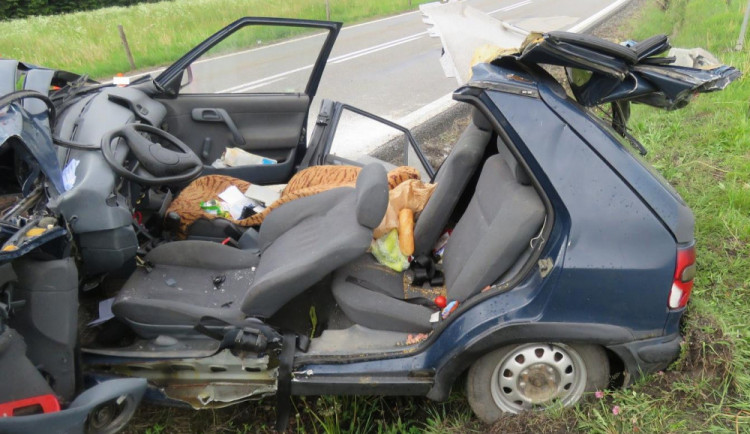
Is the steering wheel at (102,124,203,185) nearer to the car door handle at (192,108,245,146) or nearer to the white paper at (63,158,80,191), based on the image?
the white paper at (63,158,80,191)

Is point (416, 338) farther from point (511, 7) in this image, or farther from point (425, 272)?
point (511, 7)

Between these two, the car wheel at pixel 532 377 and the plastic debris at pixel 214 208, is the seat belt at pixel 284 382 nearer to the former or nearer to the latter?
the car wheel at pixel 532 377

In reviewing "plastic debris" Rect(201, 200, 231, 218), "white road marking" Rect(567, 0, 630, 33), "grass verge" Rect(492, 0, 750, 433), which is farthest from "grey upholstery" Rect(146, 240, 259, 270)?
"white road marking" Rect(567, 0, 630, 33)

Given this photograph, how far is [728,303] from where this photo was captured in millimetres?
2881

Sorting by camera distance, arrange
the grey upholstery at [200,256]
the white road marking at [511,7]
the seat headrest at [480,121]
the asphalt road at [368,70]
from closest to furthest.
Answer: the seat headrest at [480,121] → the grey upholstery at [200,256] → the asphalt road at [368,70] → the white road marking at [511,7]

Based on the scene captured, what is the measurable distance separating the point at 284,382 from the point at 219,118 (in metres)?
2.41

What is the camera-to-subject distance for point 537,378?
2457 mm

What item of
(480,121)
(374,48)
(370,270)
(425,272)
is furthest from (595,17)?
(370,270)

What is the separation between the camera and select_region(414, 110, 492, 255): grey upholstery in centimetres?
301

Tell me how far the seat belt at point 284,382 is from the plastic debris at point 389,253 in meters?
0.74

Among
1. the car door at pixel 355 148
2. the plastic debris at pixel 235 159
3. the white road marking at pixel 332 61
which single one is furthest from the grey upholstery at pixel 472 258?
the white road marking at pixel 332 61

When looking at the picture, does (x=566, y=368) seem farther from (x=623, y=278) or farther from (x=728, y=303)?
(x=728, y=303)

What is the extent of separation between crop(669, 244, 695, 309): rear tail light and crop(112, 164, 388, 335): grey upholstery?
1.27 metres

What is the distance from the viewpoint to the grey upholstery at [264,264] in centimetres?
259
